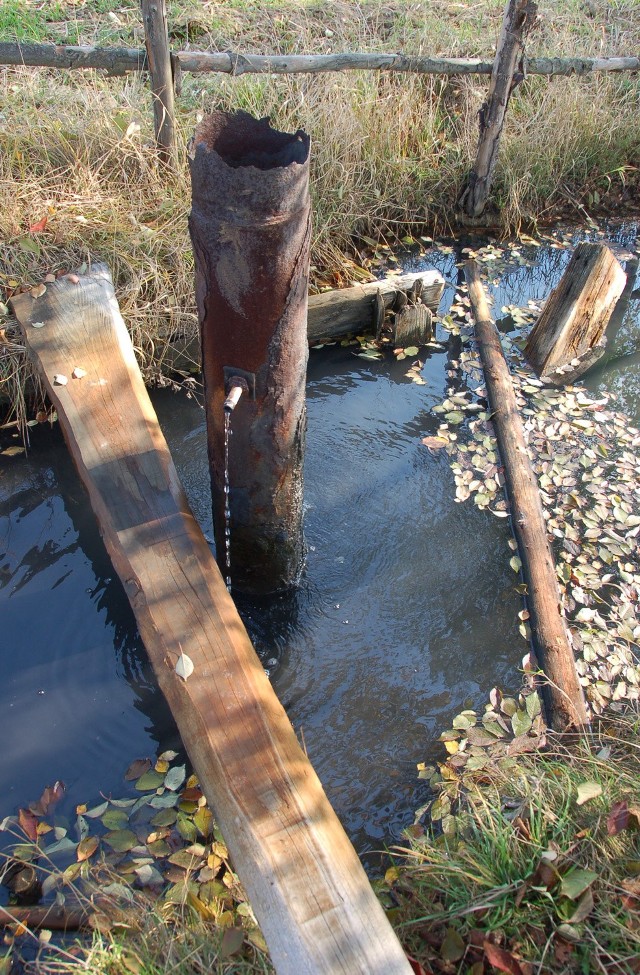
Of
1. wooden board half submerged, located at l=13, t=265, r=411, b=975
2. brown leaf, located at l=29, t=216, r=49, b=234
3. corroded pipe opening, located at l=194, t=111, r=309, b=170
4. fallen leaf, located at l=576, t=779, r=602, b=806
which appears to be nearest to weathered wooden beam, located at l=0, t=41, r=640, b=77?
brown leaf, located at l=29, t=216, r=49, b=234

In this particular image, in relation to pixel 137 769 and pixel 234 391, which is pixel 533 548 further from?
pixel 137 769

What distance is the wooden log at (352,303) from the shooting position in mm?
4566

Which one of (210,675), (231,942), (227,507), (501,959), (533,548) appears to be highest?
(210,675)

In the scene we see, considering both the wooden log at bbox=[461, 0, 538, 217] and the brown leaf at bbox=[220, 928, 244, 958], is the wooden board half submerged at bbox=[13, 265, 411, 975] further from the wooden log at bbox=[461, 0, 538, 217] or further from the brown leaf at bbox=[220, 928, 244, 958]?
the wooden log at bbox=[461, 0, 538, 217]

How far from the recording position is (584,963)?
1.72 m

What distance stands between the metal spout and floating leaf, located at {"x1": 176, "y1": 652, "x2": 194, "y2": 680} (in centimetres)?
80

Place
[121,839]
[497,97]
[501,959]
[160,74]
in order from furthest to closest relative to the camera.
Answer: [497,97] → [160,74] → [121,839] → [501,959]

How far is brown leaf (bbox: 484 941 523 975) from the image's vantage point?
5.52 feet

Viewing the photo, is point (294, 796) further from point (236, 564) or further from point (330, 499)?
point (330, 499)

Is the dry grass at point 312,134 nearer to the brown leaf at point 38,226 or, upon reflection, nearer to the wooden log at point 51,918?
the brown leaf at point 38,226

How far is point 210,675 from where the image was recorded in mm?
1984

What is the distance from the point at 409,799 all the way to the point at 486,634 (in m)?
0.88

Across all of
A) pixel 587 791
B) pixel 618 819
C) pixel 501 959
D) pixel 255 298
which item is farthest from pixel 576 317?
pixel 501 959

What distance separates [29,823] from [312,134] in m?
5.04
